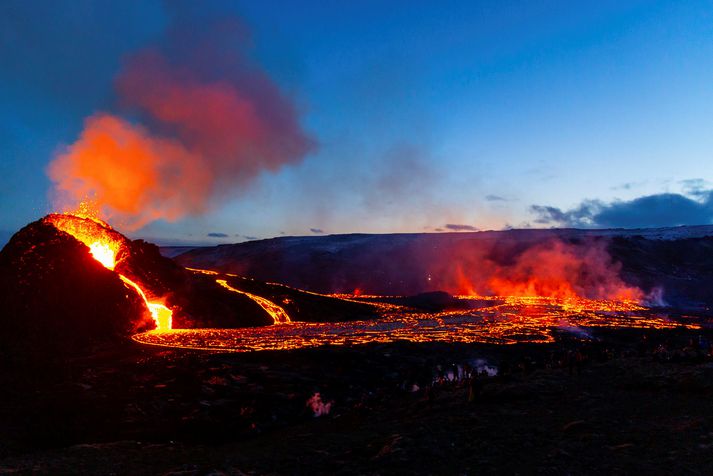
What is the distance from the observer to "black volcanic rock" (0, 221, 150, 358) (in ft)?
69.3

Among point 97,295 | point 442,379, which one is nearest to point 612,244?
point 442,379

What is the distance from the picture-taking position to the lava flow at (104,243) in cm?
2705

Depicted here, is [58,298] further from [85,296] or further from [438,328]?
[438,328]

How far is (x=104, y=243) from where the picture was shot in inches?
1108

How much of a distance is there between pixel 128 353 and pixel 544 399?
15.5m

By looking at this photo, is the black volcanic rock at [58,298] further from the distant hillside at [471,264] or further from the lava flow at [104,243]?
the distant hillside at [471,264]

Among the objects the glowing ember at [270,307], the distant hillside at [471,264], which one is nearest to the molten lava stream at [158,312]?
the glowing ember at [270,307]

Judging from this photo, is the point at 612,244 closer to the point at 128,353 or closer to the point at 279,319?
the point at 279,319

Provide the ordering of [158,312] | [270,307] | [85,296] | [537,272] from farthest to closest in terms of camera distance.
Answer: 1. [537,272]
2. [270,307]
3. [158,312]
4. [85,296]

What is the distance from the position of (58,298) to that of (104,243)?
18.7ft

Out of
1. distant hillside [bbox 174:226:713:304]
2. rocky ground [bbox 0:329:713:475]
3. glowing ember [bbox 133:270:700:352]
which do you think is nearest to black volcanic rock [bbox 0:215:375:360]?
glowing ember [bbox 133:270:700:352]

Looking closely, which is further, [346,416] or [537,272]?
[537,272]

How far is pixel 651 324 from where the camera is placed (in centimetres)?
3253

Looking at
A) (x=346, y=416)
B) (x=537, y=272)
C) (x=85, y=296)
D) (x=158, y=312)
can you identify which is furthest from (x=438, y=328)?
(x=537, y=272)
